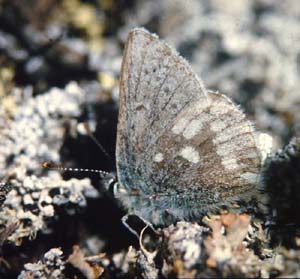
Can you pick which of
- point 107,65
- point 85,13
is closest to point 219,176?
point 107,65

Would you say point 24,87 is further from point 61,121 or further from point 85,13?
point 85,13

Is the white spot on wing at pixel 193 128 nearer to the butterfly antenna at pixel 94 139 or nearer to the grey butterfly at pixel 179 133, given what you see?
the grey butterfly at pixel 179 133

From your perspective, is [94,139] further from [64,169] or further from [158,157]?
[158,157]

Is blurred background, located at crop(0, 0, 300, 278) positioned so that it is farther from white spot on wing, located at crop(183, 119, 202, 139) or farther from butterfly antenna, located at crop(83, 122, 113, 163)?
white spot on wing, located at crop(183, 119, 202, 139)

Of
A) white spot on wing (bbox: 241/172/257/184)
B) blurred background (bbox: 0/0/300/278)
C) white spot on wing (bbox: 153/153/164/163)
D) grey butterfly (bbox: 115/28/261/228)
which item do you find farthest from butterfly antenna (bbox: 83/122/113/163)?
white spot on wing (bbox: 241/172/257/184)

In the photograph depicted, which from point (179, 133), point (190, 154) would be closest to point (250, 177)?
point (190, 154)

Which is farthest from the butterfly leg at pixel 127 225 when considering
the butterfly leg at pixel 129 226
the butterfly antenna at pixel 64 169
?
the butterfly antenna at pixel 64 169
